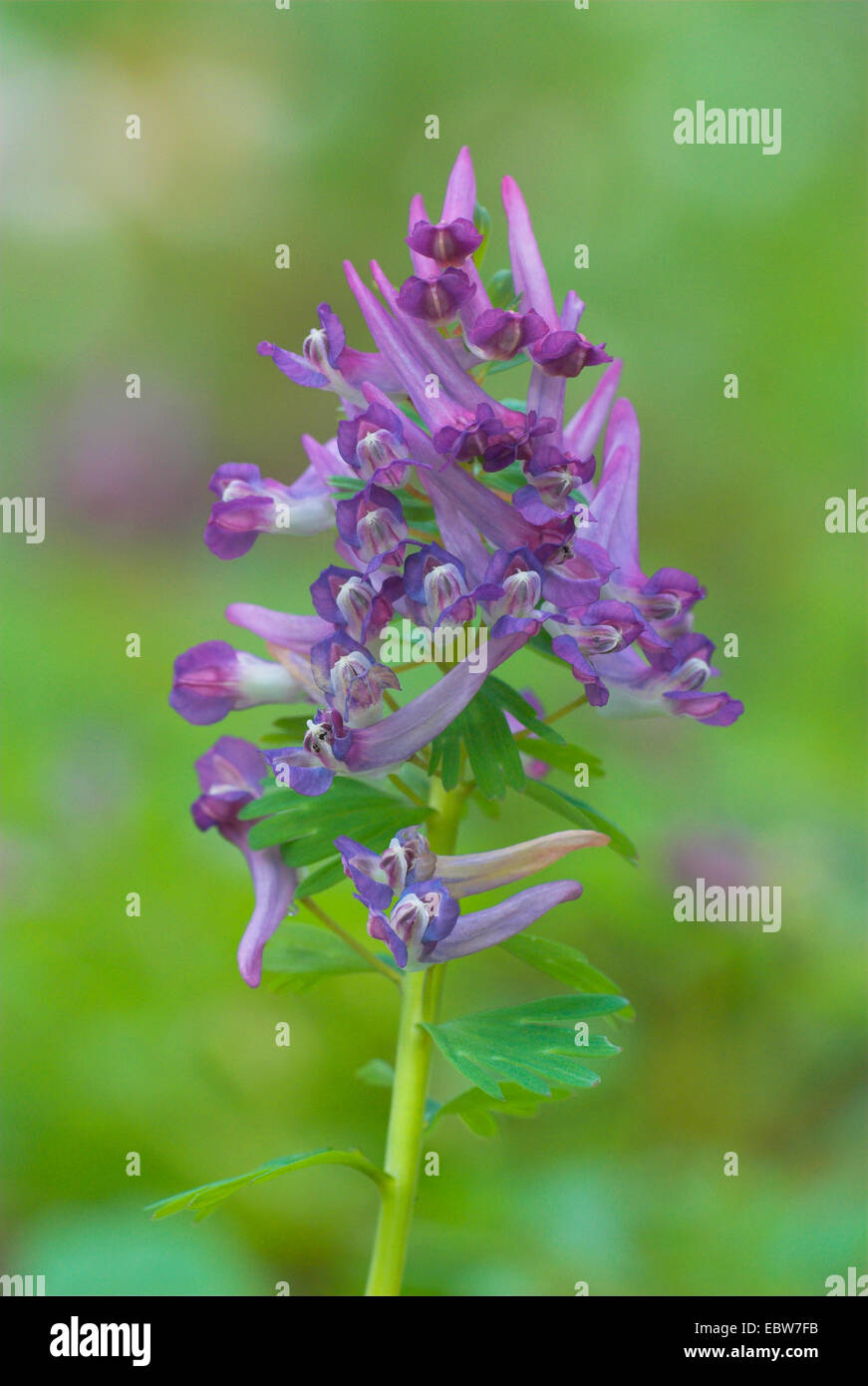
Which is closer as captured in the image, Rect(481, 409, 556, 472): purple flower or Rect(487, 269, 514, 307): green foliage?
Rect(481, 409, 556, 472): purple flower

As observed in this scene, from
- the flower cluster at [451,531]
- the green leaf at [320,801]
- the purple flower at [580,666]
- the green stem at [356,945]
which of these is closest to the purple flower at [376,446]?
the flower cluster at [451,531]

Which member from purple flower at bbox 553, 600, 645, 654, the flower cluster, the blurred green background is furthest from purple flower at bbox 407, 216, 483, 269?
the blurred green background

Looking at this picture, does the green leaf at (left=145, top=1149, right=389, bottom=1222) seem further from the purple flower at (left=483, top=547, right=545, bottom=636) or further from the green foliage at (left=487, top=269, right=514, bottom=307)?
the green foliage at (left=487, top=269, right=514, bottom=307)

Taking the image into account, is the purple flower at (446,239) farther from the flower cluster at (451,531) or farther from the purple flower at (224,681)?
the purple flower at (224,681)

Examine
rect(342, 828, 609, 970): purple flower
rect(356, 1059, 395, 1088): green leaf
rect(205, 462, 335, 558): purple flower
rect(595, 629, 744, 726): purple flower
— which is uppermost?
rect(205, 462, 335, 558): purple flower

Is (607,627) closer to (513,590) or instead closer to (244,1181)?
(513,590)
